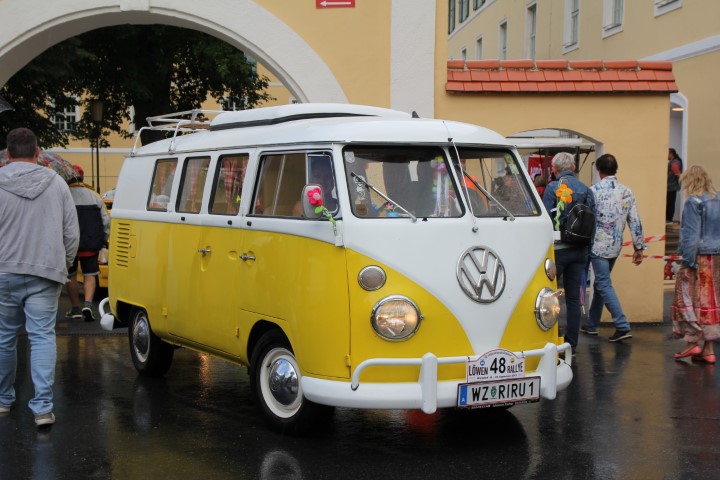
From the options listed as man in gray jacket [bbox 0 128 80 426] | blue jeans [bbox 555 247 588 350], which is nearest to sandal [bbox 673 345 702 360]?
blue jeans [bbox 555 247 588 350]

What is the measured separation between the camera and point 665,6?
846 inches

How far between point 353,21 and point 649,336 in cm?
507

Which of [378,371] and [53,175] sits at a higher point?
[53,175]

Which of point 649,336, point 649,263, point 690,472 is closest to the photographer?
point 690,472

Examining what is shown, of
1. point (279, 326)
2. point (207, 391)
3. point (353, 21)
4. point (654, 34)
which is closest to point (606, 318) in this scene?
point (353, 21)

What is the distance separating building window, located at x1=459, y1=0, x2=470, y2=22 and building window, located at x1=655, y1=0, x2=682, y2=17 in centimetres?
2149

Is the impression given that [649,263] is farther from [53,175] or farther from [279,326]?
[53,175]

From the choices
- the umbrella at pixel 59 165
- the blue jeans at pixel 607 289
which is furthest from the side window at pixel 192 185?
the blue jeans at pixel 607 289

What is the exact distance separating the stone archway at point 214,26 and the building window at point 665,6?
38.7 ft

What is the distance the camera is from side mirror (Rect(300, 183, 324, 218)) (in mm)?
6051

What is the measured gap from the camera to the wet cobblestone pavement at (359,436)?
5.83 meters

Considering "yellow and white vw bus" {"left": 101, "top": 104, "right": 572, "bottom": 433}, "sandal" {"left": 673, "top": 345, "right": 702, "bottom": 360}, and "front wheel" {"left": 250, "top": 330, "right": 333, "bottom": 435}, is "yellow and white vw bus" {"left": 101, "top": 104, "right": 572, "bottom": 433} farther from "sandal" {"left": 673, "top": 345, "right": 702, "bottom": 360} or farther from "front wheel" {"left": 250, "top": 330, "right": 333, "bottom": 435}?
"sandal" {"left": 673, "top": 345, "right": 702, "bottom": 360}

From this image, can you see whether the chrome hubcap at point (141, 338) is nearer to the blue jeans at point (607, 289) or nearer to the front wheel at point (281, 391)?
the front wheel at point (281, 391)

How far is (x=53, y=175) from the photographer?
691 cm
